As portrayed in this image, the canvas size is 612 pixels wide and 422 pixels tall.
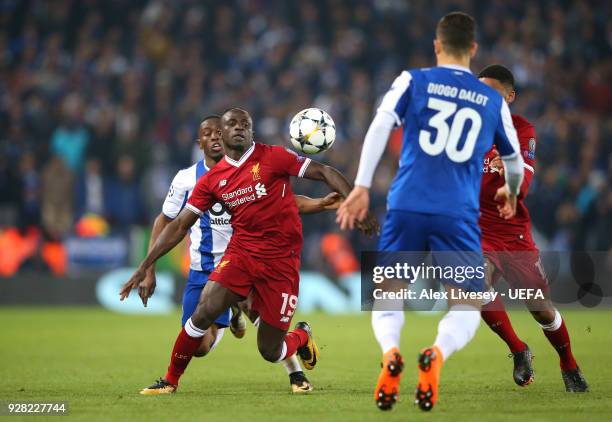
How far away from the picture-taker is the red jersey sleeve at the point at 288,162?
7.63m

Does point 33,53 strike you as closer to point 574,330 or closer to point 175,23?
point 175,23

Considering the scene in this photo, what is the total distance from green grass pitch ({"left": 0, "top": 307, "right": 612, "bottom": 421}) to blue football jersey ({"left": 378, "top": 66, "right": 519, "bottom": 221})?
1378 millimetres

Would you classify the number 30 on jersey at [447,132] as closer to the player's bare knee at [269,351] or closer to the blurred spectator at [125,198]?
the player's bare knee at [269,351]

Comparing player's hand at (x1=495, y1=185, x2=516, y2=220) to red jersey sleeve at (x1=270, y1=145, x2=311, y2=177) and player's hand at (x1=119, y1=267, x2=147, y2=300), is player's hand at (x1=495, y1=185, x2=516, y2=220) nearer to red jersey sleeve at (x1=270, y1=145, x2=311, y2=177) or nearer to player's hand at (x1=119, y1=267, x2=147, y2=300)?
red jersey sleeve at (x1=270, y1=145, x2=311, y2=177)

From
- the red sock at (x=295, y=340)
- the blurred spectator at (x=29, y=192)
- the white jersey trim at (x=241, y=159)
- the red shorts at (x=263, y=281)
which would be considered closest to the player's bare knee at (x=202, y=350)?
the red sock at (x=295, y=340)

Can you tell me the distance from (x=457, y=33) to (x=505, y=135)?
73cm

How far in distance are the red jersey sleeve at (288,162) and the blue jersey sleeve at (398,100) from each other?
1620mm

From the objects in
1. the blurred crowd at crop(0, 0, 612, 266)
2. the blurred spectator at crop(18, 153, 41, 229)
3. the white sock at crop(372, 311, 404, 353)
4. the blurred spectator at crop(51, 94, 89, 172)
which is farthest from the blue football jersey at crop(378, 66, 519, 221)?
the blurred spectator at crop(51, 94, 89, 172)

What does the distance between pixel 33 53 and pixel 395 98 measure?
53.9 ft

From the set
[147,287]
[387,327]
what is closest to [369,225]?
[387,327]

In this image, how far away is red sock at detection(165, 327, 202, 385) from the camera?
7.73m

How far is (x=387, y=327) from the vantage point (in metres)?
6.12

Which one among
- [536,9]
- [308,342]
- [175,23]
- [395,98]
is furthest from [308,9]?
[395,98]

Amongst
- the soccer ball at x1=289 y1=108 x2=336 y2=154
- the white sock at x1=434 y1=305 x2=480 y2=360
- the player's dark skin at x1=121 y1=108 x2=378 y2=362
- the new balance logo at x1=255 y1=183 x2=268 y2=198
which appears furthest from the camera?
the soccer ball at x1=289 y1=108 x2=336 y2=154
